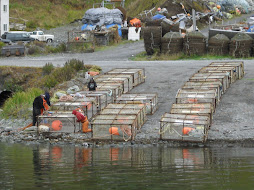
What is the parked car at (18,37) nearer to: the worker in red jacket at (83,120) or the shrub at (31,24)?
the shrub at (31,24)

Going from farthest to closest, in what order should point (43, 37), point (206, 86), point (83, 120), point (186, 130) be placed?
point (43, 37), point (206, 86), point (83, 120), point (186, 130)

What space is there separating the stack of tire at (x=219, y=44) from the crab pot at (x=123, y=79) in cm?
1177

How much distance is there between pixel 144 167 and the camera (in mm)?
15648

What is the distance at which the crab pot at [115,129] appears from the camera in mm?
19750

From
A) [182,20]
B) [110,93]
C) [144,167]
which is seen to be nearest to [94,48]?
[182,20]

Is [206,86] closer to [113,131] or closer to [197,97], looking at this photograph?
[197,97]

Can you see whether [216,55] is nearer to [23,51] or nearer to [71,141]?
[23,51]

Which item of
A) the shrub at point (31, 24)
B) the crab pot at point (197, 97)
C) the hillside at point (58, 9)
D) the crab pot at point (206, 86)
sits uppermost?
the hillside at point (58, 9)

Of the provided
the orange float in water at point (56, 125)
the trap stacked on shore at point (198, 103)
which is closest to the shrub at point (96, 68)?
the trap stacked on shore at point (198, 103)

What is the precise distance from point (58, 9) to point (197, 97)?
48.9 m

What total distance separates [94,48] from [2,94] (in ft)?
48.4

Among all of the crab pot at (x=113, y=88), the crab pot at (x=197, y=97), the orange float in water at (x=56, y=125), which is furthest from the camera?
the crab pot at (x=113, y=88)

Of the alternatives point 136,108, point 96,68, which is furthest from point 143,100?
point 96,68

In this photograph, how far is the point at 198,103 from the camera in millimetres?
22078
